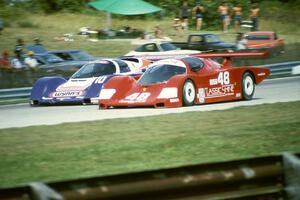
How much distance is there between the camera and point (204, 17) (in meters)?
49.1

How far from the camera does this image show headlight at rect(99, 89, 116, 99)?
58.0ft

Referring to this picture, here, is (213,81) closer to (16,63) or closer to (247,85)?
(247,85)

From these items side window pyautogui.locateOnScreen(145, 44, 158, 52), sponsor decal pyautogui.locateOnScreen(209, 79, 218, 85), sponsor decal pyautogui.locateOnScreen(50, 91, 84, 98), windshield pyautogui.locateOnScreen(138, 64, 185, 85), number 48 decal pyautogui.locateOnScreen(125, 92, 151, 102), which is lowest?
sponsor decal pyautogui.locateOnScreen(50, 91, 84, 98)

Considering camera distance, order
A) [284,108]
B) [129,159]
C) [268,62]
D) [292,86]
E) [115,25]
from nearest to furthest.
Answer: [129,159]
[284,108]
[292,86]
[268,62]
[115,25]

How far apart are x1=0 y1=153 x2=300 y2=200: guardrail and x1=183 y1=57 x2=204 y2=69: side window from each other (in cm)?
1166

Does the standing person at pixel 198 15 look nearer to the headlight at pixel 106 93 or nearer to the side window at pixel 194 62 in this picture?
the side window at pixel 194 62

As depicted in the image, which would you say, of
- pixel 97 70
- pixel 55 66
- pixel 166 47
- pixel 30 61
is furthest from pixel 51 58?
pixel 97 70

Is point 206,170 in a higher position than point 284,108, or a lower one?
higher

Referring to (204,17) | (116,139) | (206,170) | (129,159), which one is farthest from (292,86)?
(204,17)

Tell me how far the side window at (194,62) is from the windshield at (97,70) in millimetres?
3242

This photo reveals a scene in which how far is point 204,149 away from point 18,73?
46.9 feet

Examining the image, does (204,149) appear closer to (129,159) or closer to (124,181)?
(129,159)

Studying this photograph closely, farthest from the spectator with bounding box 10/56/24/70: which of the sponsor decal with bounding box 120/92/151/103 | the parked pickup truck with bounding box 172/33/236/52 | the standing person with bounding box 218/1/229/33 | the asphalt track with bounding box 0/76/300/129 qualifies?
the standing person with bounding box 218/1/229/33

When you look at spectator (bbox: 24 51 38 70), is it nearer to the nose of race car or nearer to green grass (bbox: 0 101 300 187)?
the nose of race car
